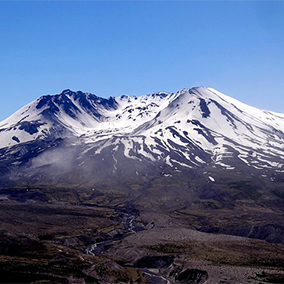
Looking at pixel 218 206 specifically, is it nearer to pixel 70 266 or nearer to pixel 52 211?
pixel 52 211

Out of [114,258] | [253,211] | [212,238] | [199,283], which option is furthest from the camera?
[253,211]

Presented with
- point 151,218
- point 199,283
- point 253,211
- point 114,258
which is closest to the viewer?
point 199,283

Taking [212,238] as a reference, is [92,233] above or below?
above

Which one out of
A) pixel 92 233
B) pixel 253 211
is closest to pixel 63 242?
pixel 92 233

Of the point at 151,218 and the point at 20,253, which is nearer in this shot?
the point at 20,253

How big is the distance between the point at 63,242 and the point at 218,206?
89.9 meters

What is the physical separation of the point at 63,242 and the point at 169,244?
25.4 m

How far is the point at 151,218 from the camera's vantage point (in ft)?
540

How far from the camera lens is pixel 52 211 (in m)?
169

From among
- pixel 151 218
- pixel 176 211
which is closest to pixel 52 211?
pixel 151 218

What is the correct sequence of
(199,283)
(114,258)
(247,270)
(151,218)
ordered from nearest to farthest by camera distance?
(199,283) → (247,270) → (114,258) → (151,218)

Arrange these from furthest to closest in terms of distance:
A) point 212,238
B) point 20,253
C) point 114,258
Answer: point 212,238
point 114,258
point 20,253

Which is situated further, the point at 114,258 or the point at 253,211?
the point at 253,211

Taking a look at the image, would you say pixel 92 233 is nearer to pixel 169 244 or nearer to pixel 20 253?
pixel 169 244
